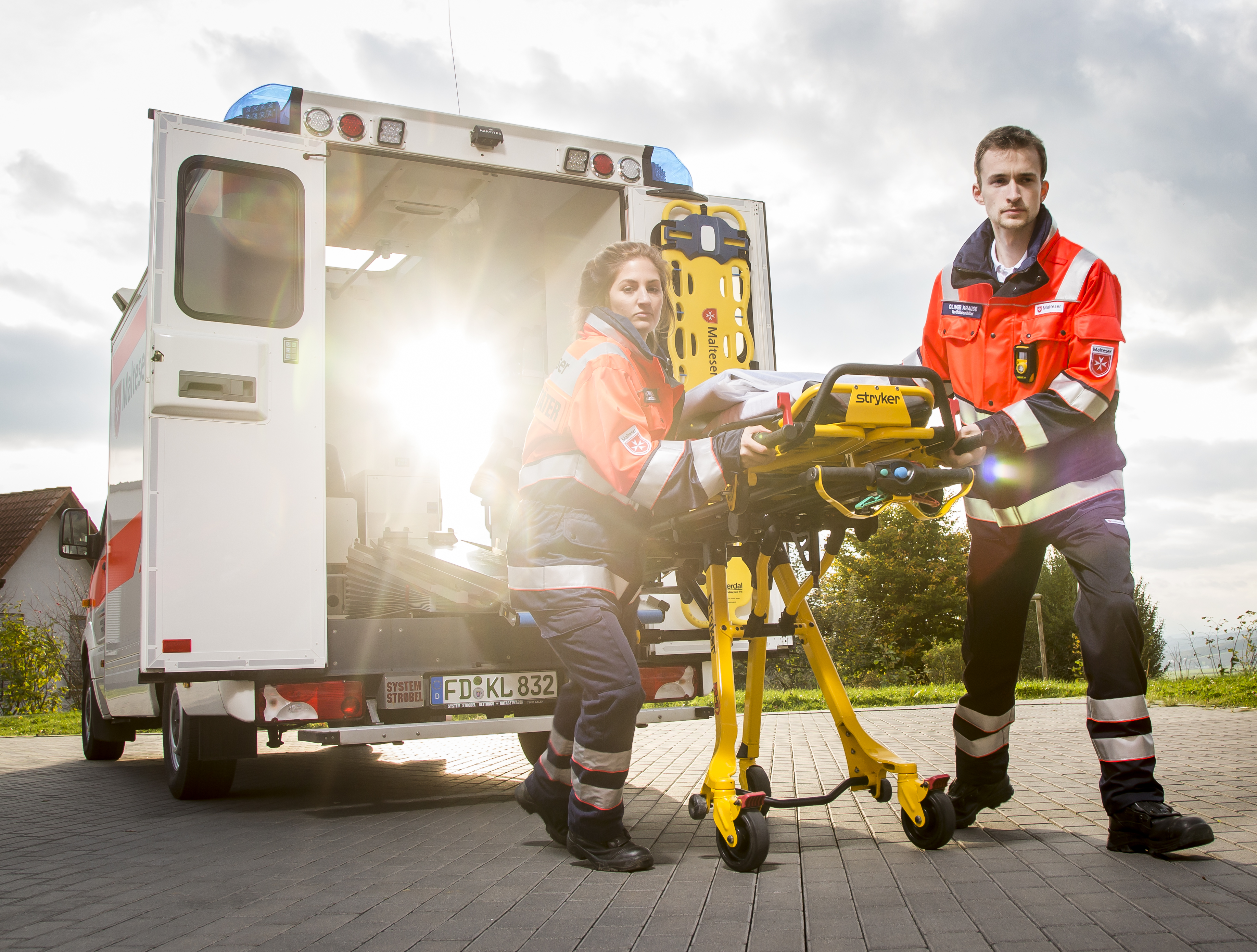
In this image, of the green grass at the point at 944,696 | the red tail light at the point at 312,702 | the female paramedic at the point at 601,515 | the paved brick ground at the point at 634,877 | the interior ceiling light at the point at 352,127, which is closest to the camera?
the paved brick ground at the point at 634,877

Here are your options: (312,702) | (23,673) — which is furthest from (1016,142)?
(23,673)

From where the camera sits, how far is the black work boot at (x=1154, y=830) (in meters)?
2.93

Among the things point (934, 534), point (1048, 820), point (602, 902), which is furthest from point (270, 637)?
point (934, 534)

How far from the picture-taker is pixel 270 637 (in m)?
4.66

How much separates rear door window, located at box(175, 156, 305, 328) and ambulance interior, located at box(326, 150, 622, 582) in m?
0.67

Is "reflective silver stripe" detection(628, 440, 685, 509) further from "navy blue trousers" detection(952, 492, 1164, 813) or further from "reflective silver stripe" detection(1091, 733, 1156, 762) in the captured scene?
"reflective silver stripe" detection(1091, 733, 1156, 762)

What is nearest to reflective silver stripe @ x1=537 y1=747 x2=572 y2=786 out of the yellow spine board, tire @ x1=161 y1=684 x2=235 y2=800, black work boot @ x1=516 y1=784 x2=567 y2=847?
black work boot @ x1=516 y1=784 x2=567 y2=847

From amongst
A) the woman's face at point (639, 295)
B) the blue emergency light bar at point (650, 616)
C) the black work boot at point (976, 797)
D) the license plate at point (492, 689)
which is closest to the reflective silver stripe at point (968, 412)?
the woman's face at point (639, 295)

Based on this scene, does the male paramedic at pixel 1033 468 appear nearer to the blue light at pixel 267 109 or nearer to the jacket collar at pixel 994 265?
the jacket collar at pixel 994 265

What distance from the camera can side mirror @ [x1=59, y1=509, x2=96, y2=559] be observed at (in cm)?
763

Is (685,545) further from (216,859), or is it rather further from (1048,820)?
(216,859)

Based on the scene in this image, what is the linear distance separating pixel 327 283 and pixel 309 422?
4931mm

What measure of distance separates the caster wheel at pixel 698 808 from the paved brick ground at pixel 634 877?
155 mm

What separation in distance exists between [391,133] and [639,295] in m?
2.21
